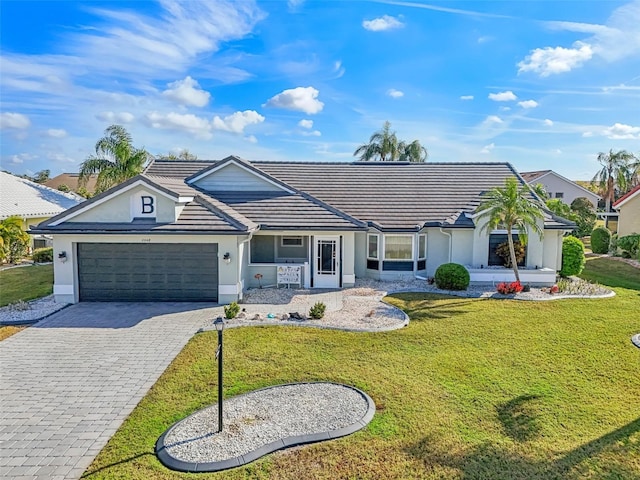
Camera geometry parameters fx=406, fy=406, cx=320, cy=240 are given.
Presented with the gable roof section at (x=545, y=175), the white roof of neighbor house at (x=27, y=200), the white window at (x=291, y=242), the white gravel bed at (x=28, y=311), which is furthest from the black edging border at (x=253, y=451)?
the gable roof section at (x=545, y=175)

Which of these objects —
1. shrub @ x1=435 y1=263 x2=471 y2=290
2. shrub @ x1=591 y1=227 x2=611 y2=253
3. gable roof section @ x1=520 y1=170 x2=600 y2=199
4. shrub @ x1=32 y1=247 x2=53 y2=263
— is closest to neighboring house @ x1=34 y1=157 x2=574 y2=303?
shrub @ x1=435 y1=263 x2=471 y2=290

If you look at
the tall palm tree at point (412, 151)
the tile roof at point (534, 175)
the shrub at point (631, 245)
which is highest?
the tall palm tree at point (412, 151)

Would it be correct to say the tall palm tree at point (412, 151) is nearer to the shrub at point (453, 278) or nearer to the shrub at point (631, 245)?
the shrub at point (631, 245)

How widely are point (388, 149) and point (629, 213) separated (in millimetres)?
23907

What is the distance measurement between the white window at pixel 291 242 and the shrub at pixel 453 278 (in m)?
6.62

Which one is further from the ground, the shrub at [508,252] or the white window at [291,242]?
the white window at [291,242]

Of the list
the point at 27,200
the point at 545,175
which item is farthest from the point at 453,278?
the point at 545,175

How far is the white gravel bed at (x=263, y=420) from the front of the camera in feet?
21.4

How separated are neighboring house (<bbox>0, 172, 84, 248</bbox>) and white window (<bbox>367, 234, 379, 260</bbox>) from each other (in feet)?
71.4

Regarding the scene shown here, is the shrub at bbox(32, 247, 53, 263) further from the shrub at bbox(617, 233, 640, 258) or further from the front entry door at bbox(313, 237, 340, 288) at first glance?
the shrub at bbox(617, 233, 640, 258)

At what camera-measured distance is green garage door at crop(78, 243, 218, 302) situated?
1529 centimetres

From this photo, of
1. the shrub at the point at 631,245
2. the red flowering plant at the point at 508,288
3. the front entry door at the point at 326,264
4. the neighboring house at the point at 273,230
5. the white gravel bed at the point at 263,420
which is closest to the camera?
the white gravel bed at the point at 263,420

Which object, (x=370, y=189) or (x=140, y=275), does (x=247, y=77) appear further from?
(x=140, y=275)

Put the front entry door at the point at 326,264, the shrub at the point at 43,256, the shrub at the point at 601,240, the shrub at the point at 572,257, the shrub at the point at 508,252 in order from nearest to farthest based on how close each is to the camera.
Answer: the front entry door at the point at 326,264 → the shrub at the point at 508,252 → the shrub at the point at 572,257 → the shrub at the point at 43,256 → the shrub at the point at 601,240
